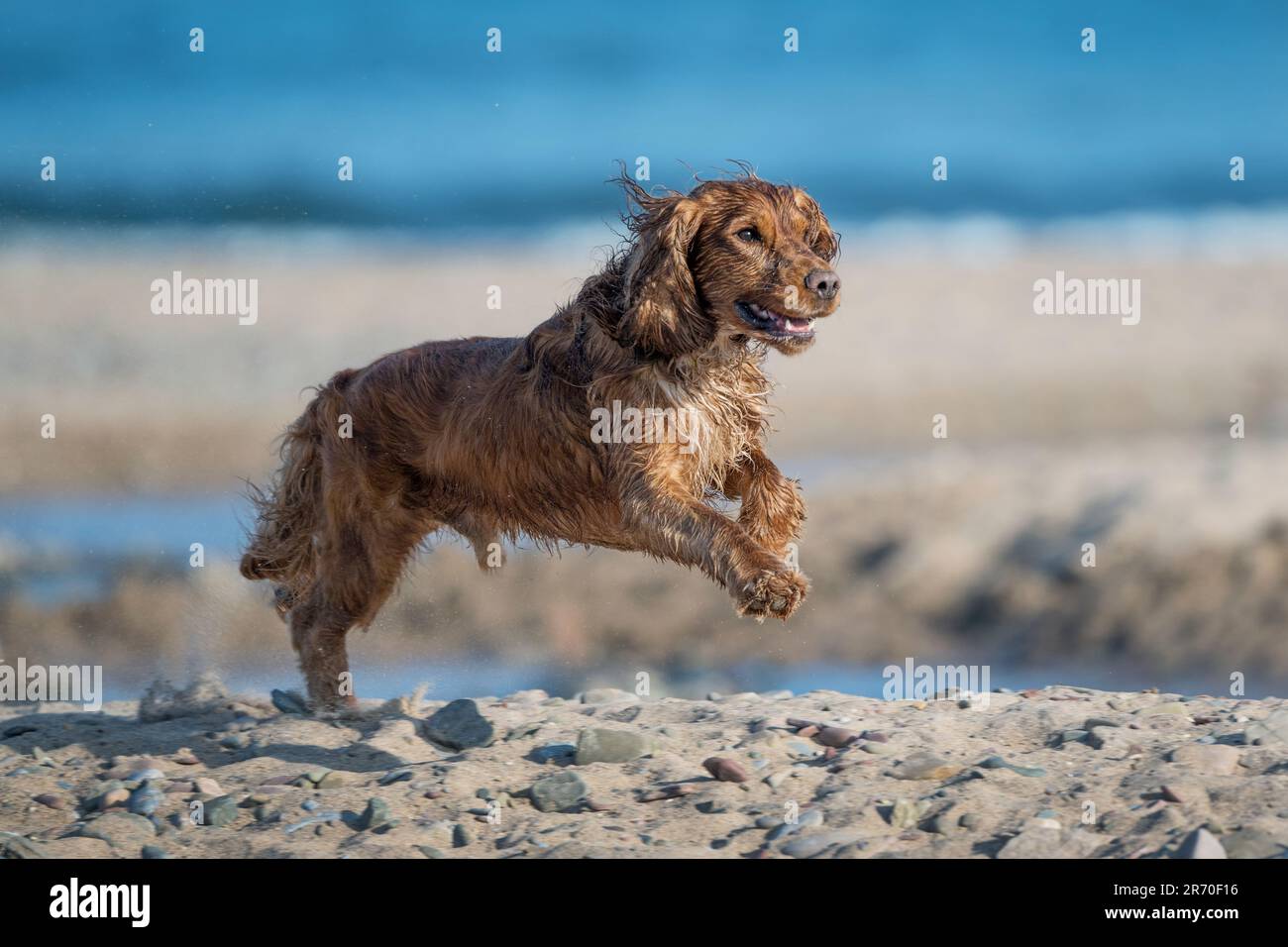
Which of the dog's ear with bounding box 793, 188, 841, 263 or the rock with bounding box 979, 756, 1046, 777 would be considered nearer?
the rock with bounding box 979, 756, 1046, 777

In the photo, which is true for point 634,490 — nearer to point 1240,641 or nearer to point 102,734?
point 102,734

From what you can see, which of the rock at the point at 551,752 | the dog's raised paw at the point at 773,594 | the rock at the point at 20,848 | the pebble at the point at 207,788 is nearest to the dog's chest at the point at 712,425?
the dog's raised paw at the point at 773,594

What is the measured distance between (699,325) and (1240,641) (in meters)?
7.15

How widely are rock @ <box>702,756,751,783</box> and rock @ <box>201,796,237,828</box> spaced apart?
7.12 feet

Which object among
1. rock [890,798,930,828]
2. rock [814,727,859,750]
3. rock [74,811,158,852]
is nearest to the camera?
rock [890,798,930,828]

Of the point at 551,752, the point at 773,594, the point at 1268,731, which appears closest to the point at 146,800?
the point at 551,752

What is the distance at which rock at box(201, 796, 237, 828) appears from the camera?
671cm

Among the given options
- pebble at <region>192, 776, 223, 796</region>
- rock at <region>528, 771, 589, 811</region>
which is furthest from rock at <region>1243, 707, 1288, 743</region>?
pebble at <region>192, 776, 223, 796</region>

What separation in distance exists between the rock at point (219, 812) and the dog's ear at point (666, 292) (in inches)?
110

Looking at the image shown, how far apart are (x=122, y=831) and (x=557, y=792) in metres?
1.93

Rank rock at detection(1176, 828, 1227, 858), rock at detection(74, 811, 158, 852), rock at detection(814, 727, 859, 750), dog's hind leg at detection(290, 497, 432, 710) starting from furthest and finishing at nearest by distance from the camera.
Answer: dog's hind leg at detection(290, 497, 432, 710) → rock at detection(814, 727, 859, 750) → rock at detection(74, 811, 158, 852) → rock at detection(1176, 828, 1227, 858)

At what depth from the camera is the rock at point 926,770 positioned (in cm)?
654

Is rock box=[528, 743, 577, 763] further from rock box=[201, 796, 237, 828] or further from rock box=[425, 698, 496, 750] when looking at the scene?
rock box=[201, 796, 237, 828]

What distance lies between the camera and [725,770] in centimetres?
674
